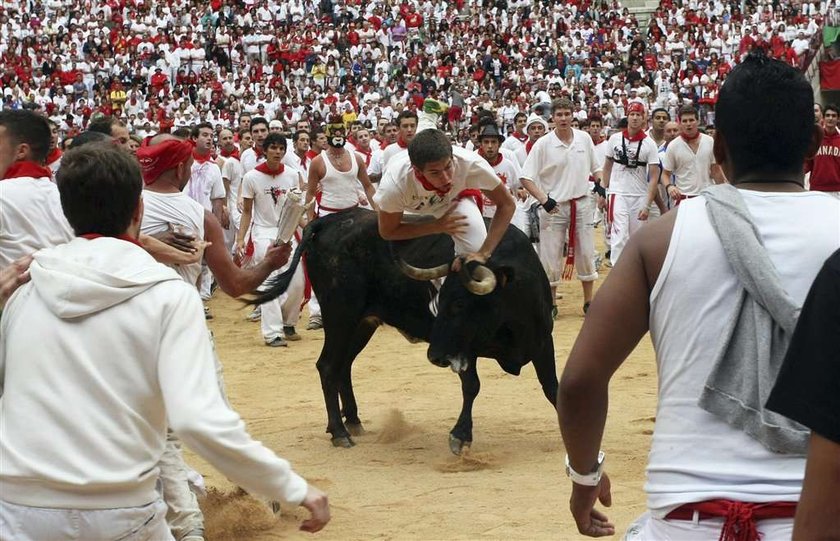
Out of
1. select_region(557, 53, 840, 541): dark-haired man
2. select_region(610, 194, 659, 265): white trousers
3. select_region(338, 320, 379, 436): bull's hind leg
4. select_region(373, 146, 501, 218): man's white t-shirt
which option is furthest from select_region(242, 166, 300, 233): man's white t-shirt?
select_region(557, 53, 840, 541): dark-haired man

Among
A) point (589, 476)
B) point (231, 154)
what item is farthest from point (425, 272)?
point (231, 154)

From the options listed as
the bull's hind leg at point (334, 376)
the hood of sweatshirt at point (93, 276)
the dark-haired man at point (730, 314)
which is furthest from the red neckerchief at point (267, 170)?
the dark-haired man at point (730, 314)

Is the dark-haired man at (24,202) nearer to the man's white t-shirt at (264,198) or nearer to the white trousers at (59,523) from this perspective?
the white trousers at (59,523)

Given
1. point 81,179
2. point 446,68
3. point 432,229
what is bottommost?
point 446,68

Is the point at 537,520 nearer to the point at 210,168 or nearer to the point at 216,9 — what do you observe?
the point at 210,168

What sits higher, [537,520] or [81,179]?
[81,179]

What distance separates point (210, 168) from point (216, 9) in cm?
2919

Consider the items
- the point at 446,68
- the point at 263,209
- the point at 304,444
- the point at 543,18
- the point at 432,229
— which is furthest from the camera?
the point at 543,18

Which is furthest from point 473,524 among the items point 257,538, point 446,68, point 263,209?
point 446,68

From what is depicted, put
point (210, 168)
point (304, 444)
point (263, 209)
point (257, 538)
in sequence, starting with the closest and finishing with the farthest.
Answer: point (257, 538), point (304, 444), point (263, 209), point (210, 168)

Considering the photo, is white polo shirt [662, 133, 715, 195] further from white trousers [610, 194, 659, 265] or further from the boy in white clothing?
the boy in white clothing

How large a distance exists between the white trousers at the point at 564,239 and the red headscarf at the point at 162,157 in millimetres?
8837

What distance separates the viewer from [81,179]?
134 inches

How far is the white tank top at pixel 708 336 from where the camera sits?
9.04 ft
